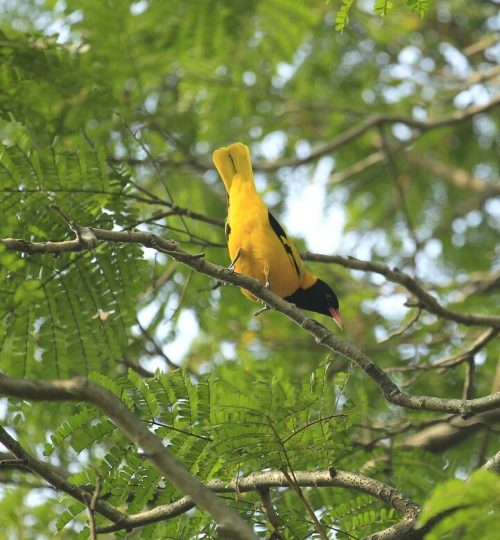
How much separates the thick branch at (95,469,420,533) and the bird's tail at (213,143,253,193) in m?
A: 2.19

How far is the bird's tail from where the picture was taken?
17.4 feet

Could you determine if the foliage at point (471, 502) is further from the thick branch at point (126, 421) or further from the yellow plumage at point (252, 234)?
the yellow plumage at point (252, 234)

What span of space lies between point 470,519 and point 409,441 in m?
3.50

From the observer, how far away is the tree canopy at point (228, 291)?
341 cm

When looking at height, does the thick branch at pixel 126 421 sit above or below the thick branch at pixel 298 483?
below

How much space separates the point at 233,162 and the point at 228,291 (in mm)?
1611

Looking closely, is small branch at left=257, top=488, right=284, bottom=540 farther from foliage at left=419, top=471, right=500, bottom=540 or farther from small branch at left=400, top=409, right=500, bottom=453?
small branch at left=400, top=409, right=500, bottom=453

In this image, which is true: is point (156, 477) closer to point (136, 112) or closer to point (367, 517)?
point (367, 517)

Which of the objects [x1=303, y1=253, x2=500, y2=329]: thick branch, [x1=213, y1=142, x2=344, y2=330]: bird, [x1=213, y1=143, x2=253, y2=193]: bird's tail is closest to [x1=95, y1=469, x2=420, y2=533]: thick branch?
[x1=213, y1=142, x2=344, y2=330]: bird

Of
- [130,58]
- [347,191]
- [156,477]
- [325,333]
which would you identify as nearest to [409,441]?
[325,333]

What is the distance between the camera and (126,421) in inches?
93.4

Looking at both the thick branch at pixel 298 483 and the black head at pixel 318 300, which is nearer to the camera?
the thick branch at pixel 298 483

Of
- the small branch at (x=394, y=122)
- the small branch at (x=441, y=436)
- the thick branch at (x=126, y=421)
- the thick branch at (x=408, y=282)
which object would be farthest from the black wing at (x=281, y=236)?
the thick branch at (x=126, y=421)

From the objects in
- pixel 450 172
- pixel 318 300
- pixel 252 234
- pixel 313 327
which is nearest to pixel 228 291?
pixel 318 300
